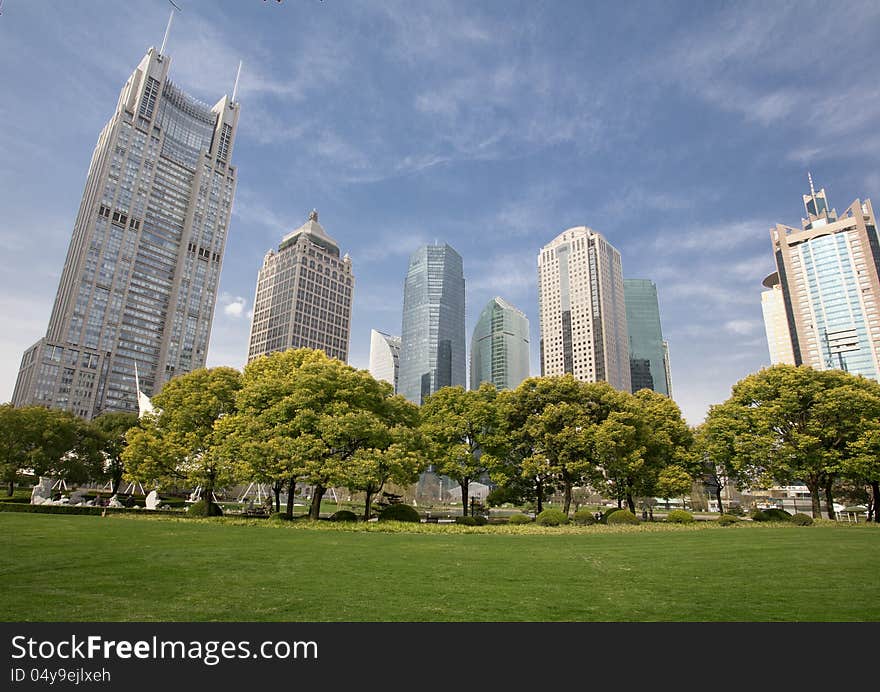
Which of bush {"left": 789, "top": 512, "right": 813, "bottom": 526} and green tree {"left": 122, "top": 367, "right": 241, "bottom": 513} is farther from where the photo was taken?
bush {"left": 789, "top": 512, "right": 813, "bottom": 526}

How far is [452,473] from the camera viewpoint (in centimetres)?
4266

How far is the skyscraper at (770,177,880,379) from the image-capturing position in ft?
495

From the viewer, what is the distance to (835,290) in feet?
521

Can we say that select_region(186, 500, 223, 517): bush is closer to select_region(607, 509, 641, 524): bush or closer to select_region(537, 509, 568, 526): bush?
select_region(537, 509, 568, 526): bush

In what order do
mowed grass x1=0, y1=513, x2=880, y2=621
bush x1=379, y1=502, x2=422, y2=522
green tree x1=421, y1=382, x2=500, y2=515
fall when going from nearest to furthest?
mowed grass x1=0, y1=513, x2=880, y2=621
bush x1=379, y1=502, x2=422, y2=522
green tree x1=421, y1=382, x2=500, y2=515

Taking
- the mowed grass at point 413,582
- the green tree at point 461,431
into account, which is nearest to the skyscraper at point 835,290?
the green tree at point 461,431

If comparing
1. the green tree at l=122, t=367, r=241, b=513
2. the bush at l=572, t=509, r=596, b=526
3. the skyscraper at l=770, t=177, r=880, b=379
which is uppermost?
the skyscraper at l=770, t=177, r=880, b=379

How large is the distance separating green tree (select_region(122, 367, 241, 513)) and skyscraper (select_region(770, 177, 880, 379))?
175m

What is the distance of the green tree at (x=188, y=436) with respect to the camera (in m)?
36.1

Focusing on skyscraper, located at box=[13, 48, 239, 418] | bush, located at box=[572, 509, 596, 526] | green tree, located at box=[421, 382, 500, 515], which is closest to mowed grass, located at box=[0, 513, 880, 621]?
bush, located at box=[572, 509, 596, 526]

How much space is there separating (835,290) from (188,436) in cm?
19245

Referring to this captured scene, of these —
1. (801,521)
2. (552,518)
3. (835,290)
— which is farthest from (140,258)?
(835,290)

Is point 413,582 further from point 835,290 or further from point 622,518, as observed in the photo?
point 835,290
